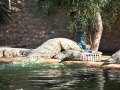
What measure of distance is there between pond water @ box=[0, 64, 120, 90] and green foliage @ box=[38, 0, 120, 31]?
4198 millimetres

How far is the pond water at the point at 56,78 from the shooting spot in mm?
10539

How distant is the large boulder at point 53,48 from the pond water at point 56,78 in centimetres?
236

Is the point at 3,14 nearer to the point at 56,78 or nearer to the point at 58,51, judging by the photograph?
the point at 58,51

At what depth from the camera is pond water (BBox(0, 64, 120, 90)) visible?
34.6ft

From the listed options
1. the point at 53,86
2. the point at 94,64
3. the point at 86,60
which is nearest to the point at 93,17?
the point at 86,60

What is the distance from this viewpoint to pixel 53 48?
17.7 m

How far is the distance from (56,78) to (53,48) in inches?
228

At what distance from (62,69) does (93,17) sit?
17.9 feet

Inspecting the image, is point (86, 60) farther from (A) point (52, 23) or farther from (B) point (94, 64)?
(A) point (52, 23)

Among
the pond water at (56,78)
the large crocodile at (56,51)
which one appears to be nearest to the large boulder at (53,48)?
the large crocodile at (56,51)

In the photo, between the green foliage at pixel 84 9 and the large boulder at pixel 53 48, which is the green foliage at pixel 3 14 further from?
the large boulder at pixel 53 48

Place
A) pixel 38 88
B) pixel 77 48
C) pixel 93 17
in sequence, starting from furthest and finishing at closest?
pixel 93 17 → pixel 77 48 → pixel 38 88

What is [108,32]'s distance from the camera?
21234mm

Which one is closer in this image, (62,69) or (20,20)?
(62,69)
